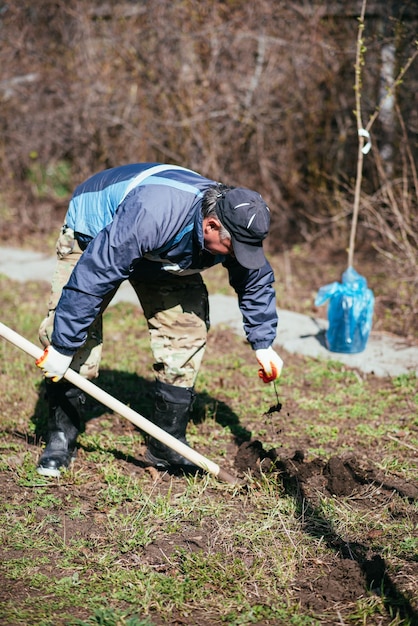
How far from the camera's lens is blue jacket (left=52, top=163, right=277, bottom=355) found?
332 cm

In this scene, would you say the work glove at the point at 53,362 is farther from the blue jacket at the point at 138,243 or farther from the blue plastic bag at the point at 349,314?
the blue plastic bag at the point at 349,314

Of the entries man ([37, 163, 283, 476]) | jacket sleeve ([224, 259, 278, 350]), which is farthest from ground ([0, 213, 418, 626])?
jacket sleeve ([224, 259, 278, 350])

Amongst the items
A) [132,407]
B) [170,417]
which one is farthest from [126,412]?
[132,407]

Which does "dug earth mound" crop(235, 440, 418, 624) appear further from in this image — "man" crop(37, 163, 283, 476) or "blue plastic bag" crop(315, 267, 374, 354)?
"blue plastic bag" crop(315, 267, 374, 354)

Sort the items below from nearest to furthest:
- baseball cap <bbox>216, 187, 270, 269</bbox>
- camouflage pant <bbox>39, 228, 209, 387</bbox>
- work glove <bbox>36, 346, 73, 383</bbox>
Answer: baseball cap <bbox>216, 187, 270, 269</bbox> < work glove <bbox>36, 346, 73, 383</bbox> < camouflage pant <bbox>39, 228, 209, 387</bbox>

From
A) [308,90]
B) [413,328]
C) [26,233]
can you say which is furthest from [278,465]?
[26,233]

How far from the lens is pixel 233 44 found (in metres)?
9.03

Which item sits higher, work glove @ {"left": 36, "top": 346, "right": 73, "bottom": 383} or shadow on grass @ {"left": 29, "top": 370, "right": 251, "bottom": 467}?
work glove @ {"left": 36, "top": 346, "right": 73, "bottom": 383}

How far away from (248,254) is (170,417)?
47.1 inches

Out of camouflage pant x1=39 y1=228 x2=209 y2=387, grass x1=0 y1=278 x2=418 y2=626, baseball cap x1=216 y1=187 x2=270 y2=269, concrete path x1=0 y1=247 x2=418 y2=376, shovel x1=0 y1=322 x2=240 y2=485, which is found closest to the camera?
grass x1=0 y1=278 x2=418 y2=626

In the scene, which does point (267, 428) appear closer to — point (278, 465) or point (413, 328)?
point (278, 465)

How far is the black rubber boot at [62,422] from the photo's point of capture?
4059 mm

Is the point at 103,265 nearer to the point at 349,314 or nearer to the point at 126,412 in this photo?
the point at 126,412

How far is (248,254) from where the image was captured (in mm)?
3334
